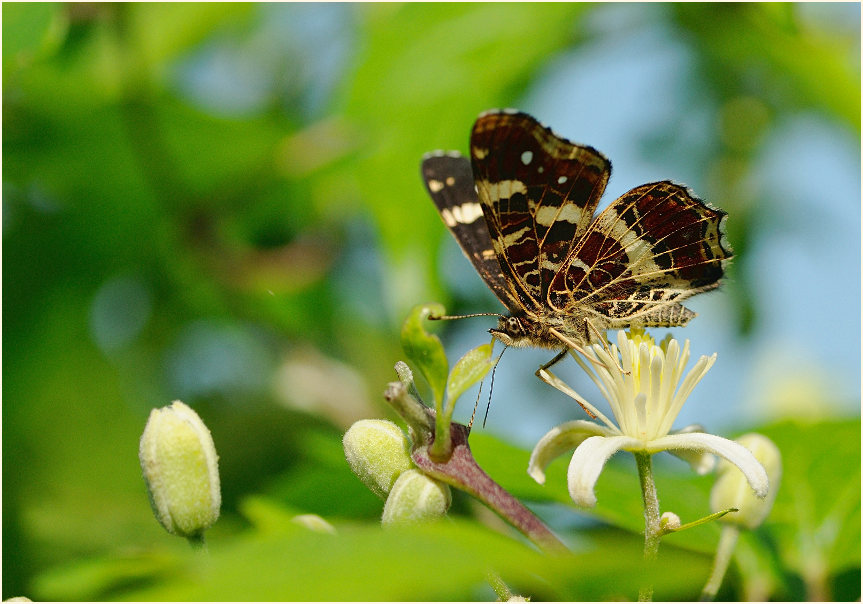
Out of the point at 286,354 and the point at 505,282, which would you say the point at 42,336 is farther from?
the point at 505,282

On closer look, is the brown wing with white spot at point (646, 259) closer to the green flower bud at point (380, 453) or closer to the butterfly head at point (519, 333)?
the butterfly head at point (519, 333)

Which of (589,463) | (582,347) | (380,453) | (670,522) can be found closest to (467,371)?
(380,453)

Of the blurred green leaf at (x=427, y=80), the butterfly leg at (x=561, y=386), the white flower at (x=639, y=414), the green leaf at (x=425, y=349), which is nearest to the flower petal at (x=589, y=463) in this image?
the white flower at (x=639, y=414)

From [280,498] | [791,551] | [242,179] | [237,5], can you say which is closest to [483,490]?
[280,498]

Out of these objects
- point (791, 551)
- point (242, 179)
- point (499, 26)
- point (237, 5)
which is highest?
point (237, 5)

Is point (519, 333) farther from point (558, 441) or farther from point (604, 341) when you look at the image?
point (558, 441)

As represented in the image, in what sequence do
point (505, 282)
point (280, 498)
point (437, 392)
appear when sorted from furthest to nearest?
point (280, 498) < point (505, 282) < point (437, 392)

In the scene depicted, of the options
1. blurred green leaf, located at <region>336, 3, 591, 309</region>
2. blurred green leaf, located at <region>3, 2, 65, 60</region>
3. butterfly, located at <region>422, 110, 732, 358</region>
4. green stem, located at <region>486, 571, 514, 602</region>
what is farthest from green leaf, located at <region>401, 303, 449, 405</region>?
blurred green leaf, located at <region>336, 3, 591, 309</region>
